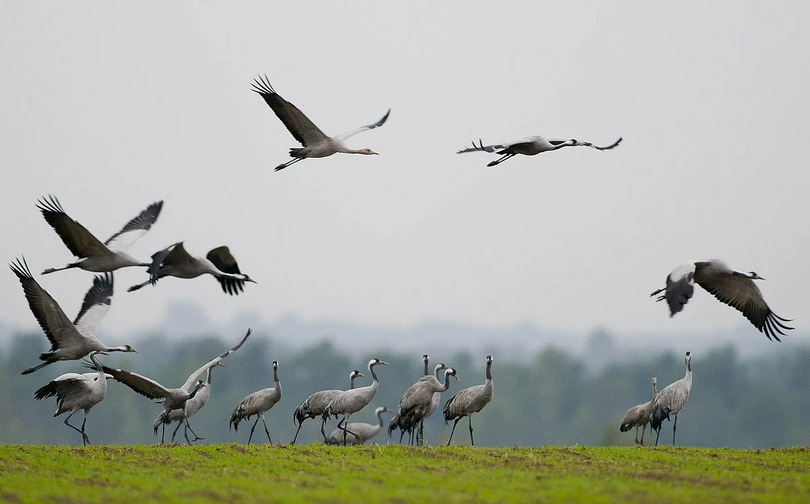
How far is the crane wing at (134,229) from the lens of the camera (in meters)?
17.8

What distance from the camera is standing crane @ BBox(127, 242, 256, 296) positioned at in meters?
15.0

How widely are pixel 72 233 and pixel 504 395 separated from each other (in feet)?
190

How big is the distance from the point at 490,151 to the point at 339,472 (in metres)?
5.53

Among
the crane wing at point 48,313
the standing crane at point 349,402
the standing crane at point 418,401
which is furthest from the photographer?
the standing crane at point 418,401

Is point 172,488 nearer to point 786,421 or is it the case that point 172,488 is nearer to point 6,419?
point 6,419

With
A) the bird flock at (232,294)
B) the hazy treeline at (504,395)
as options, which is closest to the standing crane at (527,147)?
the bird flock at (232,294)

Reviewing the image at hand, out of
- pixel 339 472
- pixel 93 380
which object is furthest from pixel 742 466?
pixel 93 380

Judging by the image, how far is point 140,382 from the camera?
16.9 meters

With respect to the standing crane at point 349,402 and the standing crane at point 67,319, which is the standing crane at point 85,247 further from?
the standing crane at point 349,402

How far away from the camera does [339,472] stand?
13.2 m

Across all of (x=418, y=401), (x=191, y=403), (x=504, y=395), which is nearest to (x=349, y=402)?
(x=418, y=401)

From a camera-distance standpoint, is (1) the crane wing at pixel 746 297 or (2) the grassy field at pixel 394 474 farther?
(1) the crane wing at pixel 746 297

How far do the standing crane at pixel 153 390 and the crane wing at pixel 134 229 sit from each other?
6.02 ft

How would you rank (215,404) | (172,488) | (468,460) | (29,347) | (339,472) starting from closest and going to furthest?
(172,488) < (339,472) < (468,460) < (215,404) < (29,347)
